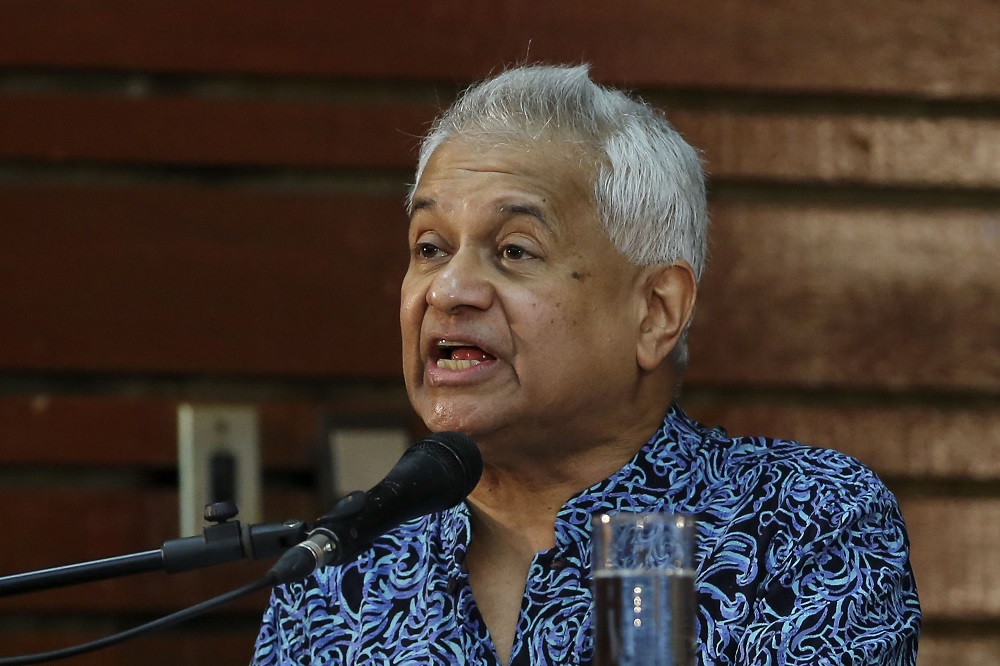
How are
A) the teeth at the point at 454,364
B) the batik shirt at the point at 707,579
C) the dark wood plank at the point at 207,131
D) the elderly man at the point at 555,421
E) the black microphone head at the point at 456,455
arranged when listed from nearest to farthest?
the black microphone head at the point at 456,455 < the batik shirt at the point at 707,579 < the elderly man at the point at 555,421 < the teeth at the point at 454,364 < the dark wood plank at the point at 207,131

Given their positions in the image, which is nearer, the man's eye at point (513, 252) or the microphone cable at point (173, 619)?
the microphone cable at point (173, 619)

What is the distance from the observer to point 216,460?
3141 mm

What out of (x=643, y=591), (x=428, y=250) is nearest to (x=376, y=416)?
(x=428, y=250)

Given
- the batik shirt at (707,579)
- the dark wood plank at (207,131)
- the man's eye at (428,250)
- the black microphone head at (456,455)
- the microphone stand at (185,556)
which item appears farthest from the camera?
the dark wood plank at (207,131)

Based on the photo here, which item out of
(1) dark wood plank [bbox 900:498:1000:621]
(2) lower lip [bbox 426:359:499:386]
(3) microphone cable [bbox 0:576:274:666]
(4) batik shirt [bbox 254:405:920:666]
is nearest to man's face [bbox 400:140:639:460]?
(2) lower lip [bbox 426:359:499:386]

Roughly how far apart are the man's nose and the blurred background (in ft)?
3.21

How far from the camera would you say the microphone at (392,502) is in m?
1.38

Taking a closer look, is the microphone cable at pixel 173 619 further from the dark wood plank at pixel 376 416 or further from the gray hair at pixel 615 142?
the dark wood plank at pixel 376 416

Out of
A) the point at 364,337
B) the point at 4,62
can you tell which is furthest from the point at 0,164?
the point at 364,337

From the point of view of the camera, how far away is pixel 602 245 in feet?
7.62

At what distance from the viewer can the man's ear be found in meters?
2.38

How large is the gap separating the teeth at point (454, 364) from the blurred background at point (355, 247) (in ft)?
3.05

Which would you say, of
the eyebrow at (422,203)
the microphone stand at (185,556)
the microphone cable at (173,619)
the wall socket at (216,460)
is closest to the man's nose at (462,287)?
the eyebrow at (422,203)

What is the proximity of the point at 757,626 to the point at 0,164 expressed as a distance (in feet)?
6.80
